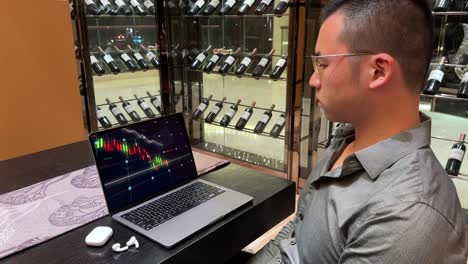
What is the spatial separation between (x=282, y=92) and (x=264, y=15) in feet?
2.00

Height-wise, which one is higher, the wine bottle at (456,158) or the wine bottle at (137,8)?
the wine bottle at (137,8)

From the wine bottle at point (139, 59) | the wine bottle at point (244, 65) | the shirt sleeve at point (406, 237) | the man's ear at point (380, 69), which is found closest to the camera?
the shirt sleeve at point (406, 237)

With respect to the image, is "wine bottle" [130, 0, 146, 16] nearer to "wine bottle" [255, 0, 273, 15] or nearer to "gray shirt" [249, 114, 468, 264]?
"wine bottle" [255, 0, 273, 15]

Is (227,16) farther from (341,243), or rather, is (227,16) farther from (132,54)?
(341,243)

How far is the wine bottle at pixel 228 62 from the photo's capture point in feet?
10.5

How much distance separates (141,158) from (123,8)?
8.12 feet

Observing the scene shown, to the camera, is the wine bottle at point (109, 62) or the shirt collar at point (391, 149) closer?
the shirt collar at point (391, 149)

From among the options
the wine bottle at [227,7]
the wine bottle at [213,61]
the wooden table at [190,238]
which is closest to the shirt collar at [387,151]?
the wooden table at [190,238]

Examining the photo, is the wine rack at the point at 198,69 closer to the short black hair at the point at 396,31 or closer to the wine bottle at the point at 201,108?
the wine bottle at the point at 201,108

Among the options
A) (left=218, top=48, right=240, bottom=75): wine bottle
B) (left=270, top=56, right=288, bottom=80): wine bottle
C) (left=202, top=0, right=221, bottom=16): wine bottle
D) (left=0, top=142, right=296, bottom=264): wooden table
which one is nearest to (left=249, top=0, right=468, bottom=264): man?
(left=0, top=142, right=296, bottom=264): wooden table

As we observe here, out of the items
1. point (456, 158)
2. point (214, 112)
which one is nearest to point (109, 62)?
point (214, 112)

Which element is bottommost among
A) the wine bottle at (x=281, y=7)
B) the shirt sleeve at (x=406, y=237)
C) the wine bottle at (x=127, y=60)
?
the shirt sleeve at (x=406, y=237)

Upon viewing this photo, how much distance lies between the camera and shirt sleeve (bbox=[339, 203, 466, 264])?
0.69 metres

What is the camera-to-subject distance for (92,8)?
10.0ft
